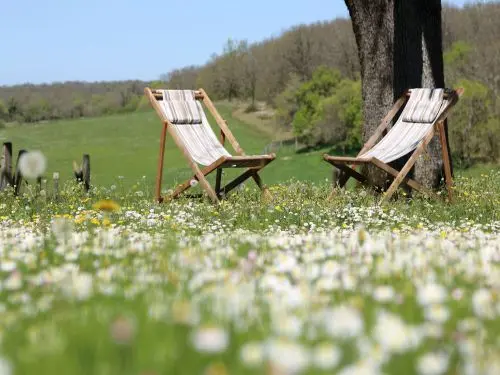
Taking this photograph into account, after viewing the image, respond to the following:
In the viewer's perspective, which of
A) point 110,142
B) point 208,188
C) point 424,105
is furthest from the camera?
point 110,142

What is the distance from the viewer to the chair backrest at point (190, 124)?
309 inches

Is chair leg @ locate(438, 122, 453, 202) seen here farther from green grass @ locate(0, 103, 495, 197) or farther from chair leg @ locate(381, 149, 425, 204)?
green grass @ locate(0, 103, 495, 197)

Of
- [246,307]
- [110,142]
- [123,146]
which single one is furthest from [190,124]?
[110,142]

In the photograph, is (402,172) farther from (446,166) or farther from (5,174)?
(5,174)

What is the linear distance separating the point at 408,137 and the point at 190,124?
263 cm

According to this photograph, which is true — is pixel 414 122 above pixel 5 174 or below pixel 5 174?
above

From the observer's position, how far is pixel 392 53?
8.09m

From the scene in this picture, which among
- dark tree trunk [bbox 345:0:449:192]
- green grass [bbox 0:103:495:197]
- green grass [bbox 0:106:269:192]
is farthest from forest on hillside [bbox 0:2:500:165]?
dark tree trunk [bbox 345:0:449:192]

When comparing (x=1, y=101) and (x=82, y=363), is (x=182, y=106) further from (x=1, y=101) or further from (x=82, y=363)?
(x=1, y=101)

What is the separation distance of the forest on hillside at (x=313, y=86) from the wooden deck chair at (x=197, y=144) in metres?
17.6

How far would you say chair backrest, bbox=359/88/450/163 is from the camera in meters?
7.35

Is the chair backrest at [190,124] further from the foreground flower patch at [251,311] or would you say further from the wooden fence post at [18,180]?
the foreground flower patch at [251,311]

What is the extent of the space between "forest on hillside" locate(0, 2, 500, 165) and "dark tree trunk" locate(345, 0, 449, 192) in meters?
16.6

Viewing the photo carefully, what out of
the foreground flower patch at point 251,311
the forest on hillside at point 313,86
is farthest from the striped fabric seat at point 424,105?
the forest on hillside at point 313,86
